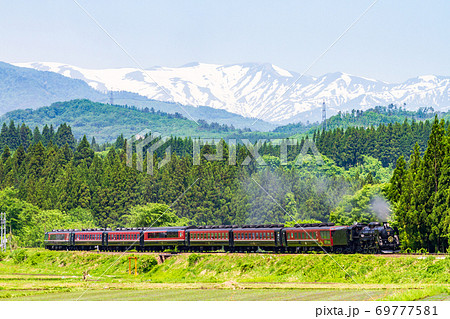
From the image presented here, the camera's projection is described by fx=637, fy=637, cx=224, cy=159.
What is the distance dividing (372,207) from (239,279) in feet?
180

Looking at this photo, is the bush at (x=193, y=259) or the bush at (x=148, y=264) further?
the bush at (x=148, y=264)

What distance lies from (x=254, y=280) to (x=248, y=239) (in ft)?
47.3

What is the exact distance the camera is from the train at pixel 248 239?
194 feet

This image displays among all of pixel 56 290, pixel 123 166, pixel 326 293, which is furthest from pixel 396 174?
pixel 123 166

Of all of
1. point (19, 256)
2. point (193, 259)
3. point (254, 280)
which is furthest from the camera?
point (19, 256)

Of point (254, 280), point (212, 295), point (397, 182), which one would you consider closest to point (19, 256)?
point (254, 280)

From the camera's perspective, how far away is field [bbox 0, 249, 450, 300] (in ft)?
129

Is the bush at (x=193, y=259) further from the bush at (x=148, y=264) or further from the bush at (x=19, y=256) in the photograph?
the bush at (x=19, y=256)

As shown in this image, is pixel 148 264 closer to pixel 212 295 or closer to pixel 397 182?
pixel 212 295

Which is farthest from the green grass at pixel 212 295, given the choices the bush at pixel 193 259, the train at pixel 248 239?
the bush at pixel 193 259

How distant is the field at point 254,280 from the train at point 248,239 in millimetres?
4556

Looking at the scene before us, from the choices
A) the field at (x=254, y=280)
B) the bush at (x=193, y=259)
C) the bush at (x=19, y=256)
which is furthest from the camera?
the bush at (x=19, y=256)

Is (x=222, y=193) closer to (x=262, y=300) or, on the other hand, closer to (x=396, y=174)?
(x=396, y=174)

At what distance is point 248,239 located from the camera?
67062 millimetres
